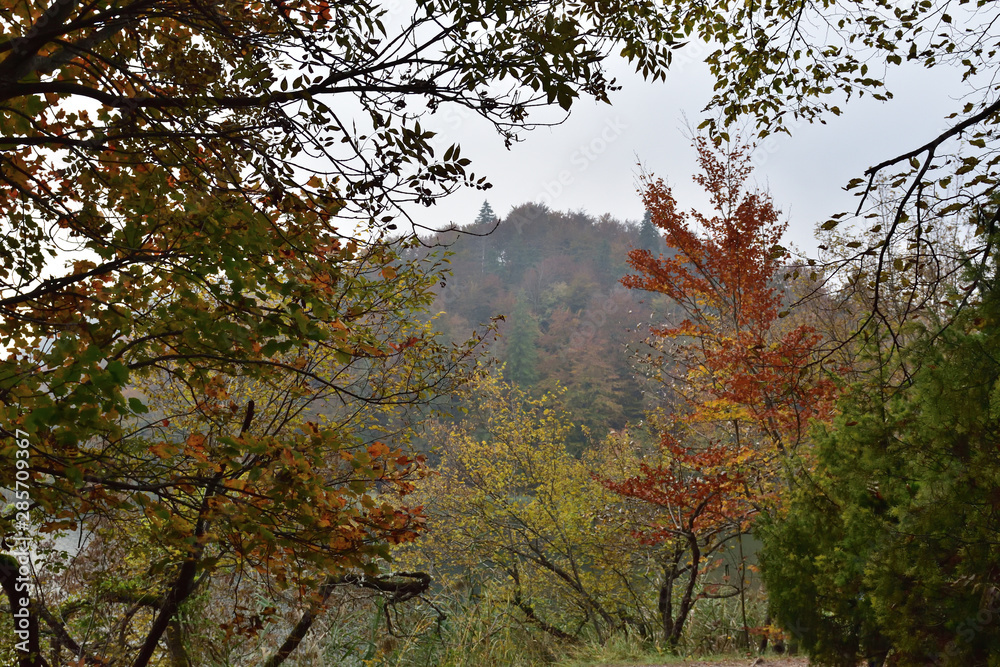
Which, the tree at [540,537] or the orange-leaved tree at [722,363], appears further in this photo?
the tree at [540,537]

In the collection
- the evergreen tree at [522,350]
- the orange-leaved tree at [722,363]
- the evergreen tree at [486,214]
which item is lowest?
the orange-leaved tree at [722,363]

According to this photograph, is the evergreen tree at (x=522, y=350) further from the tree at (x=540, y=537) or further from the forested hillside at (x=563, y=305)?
the tree at (x=540, y=537)

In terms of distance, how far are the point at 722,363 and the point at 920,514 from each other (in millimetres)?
3474

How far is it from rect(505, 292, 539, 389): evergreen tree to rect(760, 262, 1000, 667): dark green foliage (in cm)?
2382

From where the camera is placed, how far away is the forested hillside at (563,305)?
2641 centimetres

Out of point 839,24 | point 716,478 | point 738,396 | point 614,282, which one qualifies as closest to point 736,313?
point 738,396

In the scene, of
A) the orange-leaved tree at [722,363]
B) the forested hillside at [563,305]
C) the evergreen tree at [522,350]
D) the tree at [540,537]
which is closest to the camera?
the orange-leaved tree at [722,363]

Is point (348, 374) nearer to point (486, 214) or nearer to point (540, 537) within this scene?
point (540, 537)

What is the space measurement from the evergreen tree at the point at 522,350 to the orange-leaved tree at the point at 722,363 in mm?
20431

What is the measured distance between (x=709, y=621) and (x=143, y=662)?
26.1 feet

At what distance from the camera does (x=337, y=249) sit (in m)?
3.65

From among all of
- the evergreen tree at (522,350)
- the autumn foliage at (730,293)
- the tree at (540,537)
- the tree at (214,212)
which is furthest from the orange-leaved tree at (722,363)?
the evergreen tree at (522,350)

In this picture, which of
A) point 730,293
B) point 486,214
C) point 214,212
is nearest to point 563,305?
point 486,214

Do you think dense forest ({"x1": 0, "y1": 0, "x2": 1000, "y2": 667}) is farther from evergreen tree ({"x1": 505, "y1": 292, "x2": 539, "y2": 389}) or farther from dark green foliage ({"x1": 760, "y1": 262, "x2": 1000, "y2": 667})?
evergreen tree ({"x1": 505, "y1": 292, "x2": 539, "y2": 389})
